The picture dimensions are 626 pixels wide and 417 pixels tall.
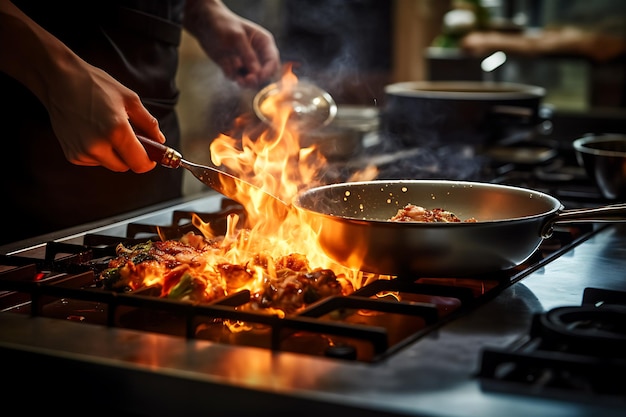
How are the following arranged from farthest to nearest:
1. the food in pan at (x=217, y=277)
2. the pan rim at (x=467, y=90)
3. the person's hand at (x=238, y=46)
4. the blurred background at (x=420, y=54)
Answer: the blurred background at (x=420, y=54), the pan rim at (x=467, y=90), the person's hand at (x=238, y=46), the food in pan at (x=217, y=277)

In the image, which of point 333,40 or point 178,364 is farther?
point 333,40

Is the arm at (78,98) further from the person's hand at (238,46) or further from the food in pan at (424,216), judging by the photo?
the person's hand at (238,46)

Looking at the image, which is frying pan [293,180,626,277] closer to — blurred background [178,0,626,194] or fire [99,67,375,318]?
fire [99,67,375,318]

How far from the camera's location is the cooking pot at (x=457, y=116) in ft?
8.23

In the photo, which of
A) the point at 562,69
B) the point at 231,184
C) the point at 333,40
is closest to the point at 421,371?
the point at 231,184

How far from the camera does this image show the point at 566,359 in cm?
91

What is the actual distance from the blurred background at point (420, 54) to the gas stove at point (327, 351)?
228cm

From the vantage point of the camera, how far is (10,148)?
2.11 meters

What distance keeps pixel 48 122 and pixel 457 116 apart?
1.17 metres

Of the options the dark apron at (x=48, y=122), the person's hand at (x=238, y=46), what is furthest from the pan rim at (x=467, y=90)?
the dark apron at (x=48, y=122)

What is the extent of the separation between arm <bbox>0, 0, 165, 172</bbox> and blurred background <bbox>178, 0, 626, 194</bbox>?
2060 mm

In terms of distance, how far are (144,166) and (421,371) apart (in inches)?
27.0

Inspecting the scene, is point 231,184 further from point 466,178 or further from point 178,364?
point 466,178

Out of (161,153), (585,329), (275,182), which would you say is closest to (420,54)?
(275,182)
